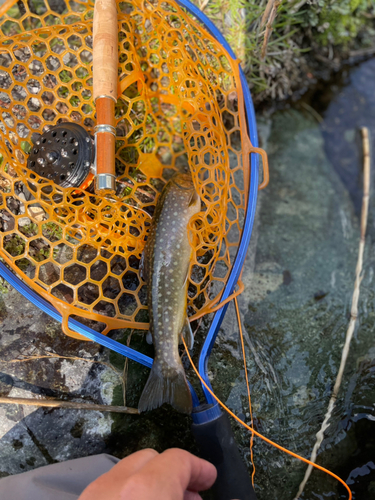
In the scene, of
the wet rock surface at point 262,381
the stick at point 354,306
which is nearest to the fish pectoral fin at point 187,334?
the wet rock surface at point 262,381

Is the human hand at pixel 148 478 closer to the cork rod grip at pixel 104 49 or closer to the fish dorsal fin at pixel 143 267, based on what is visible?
the fish dorsal fin at pixel 143 267

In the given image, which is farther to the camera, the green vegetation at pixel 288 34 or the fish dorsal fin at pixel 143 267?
the green vegetation at pixel 288 34

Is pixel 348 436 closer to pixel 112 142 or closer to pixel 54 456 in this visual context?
pixel 54 456

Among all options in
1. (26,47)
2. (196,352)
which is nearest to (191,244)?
(196,352)

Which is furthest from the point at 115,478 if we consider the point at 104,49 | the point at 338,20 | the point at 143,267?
the point at 338,20

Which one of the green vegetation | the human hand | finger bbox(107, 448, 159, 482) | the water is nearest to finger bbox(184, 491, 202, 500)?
the human hand
